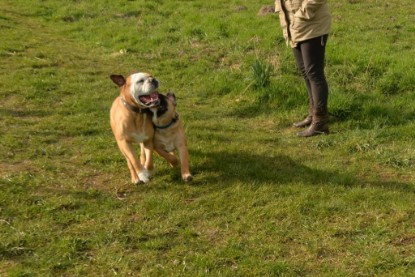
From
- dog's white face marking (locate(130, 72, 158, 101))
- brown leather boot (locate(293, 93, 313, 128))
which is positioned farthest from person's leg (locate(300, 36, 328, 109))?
dog's white face marking (locate(130, 72, 158, 101))

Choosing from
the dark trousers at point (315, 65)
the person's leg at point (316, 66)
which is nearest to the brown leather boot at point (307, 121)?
the dark trousers at point (315, 65)

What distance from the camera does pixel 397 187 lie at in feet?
14.4

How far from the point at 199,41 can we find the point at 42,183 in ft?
19.3

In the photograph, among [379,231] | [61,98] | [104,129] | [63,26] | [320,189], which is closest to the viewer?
[379,231]

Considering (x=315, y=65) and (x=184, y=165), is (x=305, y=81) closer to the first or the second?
(x=315, y=65)

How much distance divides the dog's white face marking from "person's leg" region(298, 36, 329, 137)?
2.00 m

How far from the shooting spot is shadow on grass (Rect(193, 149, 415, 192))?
14.8 feet

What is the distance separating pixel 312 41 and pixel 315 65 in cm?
28

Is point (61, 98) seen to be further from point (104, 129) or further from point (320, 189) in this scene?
point (320, 189)

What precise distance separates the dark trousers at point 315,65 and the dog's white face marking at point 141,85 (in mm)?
1995

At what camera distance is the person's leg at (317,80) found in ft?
17.6

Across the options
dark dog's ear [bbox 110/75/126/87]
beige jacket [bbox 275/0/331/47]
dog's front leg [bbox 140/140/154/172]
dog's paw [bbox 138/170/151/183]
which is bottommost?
dog's paw [bbox 138/170/151/183]

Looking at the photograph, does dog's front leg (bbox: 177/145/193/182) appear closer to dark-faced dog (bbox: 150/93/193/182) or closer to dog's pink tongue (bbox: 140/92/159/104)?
dark-faced dog (bbox: 150/93/193/182)

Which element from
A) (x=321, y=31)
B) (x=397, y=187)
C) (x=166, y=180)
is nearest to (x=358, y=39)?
(x=321, y=31)
